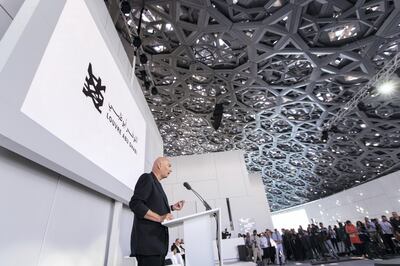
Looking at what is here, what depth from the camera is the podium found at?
1.32 meters

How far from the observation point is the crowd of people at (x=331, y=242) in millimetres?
7336

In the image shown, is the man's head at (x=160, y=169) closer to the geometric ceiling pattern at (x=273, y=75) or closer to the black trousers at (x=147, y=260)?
the black trousers at (x=147, y=260)

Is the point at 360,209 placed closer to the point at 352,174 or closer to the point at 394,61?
the point at 352,174

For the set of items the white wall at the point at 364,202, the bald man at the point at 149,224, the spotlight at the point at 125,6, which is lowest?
the bald man at the point at 149,224

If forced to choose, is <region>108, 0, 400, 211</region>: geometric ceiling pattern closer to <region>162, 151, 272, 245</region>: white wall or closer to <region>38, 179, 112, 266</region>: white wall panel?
<region>162, 151, 272, 245</region>: white wall

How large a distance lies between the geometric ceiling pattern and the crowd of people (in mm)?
5185

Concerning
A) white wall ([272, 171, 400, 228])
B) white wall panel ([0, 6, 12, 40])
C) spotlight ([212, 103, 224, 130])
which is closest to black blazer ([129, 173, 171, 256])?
white wall panel ([0, 6, 12, 40])

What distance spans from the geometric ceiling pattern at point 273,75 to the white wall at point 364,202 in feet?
6.23

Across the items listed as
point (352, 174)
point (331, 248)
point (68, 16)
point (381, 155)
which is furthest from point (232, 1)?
point (352, 174)

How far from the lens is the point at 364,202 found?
1382 cm

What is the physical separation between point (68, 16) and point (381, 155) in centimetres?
1771

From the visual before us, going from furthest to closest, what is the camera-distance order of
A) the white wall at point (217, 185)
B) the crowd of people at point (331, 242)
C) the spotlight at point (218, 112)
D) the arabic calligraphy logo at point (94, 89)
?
the white wall at point (217, 185), the spotlight at point (218, 112), the crowd of people at point (331, 242), the arabic calligraphy logo at point (94, 89)


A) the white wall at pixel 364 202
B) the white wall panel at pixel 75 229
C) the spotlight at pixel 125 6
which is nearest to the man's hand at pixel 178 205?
the white wall panel at pixel 75 229

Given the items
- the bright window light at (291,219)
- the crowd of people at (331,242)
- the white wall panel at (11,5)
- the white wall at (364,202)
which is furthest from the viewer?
the bright window light at (291,219)
